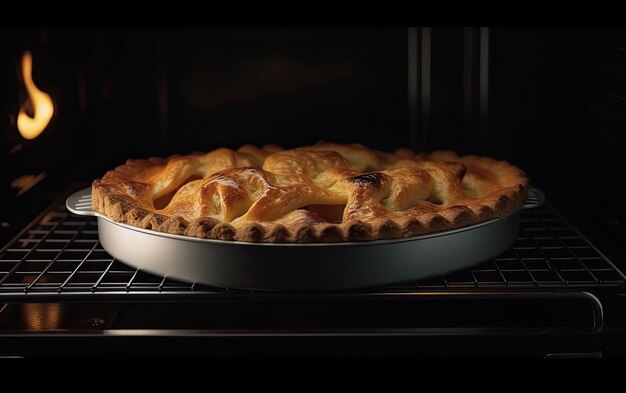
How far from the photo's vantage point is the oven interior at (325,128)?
1.75 metres

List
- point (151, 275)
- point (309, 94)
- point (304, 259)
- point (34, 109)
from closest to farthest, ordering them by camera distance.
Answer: point (304, 259) < point (151, 275) < point (34, 109) < point (309, 94)

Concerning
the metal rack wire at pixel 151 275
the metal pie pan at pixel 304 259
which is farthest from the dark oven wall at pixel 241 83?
the metal pie pan at pixel 304 259

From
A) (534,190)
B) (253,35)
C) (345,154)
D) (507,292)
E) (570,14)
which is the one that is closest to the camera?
(507,292)

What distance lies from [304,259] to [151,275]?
371 mm

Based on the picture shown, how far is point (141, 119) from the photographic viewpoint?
2.46 m

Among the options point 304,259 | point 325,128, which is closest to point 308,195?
point 304,259

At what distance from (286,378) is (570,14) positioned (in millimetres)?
870

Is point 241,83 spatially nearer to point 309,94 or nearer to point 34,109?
point 309,94

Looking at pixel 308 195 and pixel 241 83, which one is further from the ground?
pixel 241 83

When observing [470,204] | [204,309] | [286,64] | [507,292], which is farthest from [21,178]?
[507,292]

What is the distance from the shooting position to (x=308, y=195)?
5.91ft

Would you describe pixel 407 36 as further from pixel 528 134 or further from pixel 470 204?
pixel 470 204

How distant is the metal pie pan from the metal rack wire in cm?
3

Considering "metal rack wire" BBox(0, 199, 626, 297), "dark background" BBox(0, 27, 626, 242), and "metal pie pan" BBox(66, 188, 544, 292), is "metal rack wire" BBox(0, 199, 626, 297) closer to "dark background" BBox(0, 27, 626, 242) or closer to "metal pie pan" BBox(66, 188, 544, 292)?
"metal pie pan" BBox(66, 188, 544, 292)
